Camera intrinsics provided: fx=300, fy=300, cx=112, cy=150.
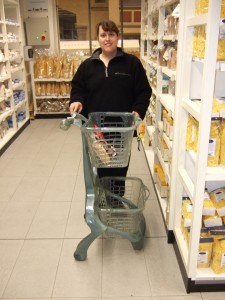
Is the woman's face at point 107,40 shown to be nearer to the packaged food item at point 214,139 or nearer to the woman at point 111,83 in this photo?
the woman at point 111,83

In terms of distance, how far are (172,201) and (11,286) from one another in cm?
131

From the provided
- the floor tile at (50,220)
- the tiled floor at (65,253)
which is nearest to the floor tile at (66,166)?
the tiled floor at (65,253)

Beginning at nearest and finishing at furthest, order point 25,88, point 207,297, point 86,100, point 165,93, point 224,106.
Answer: point 224,106 → point 207,297 → point 86,100 → point 165,93 → point 25,88

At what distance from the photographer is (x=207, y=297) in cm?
193

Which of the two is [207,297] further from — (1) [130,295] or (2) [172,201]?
(2) [172,201]

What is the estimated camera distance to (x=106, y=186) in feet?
8.28

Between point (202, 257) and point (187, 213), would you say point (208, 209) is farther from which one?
point (202, 257)

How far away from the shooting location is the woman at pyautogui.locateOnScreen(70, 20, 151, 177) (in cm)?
233

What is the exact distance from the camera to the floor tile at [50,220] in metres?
2.60

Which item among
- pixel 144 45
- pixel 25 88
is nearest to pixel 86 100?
pixel 144 45

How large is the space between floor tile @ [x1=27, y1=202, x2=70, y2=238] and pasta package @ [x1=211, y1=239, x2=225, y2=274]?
1.25 m

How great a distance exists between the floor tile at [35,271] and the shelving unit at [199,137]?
3.06 feet

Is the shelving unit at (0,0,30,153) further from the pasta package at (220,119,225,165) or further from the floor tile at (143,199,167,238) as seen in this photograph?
the pasta package at (220,119,225,165)

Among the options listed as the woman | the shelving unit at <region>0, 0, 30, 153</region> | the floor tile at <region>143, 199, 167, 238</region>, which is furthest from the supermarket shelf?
the shelving unit at <region>0, 0, 30, 153</region>
